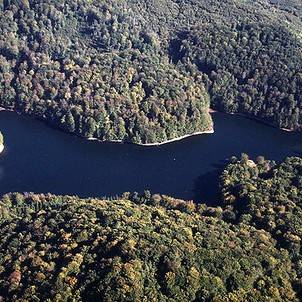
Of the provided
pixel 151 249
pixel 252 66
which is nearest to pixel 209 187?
pixel 151 249

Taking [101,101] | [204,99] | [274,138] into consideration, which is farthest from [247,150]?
[101,101]

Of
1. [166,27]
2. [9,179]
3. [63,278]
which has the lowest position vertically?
[9,179]

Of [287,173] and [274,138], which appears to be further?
[274,138]

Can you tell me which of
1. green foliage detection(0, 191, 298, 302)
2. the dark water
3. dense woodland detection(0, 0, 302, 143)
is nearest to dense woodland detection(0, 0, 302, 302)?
→ green foliage detection(0, 191, 298, 302)

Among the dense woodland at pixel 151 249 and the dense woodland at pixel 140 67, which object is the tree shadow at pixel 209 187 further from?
the dense woodland at pixel 140 67

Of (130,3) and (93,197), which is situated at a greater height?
(130,3)

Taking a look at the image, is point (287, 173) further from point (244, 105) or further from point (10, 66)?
point (10, 66)

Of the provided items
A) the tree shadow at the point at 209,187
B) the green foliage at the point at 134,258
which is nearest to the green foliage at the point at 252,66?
the tree shadow at the point at 209,187
